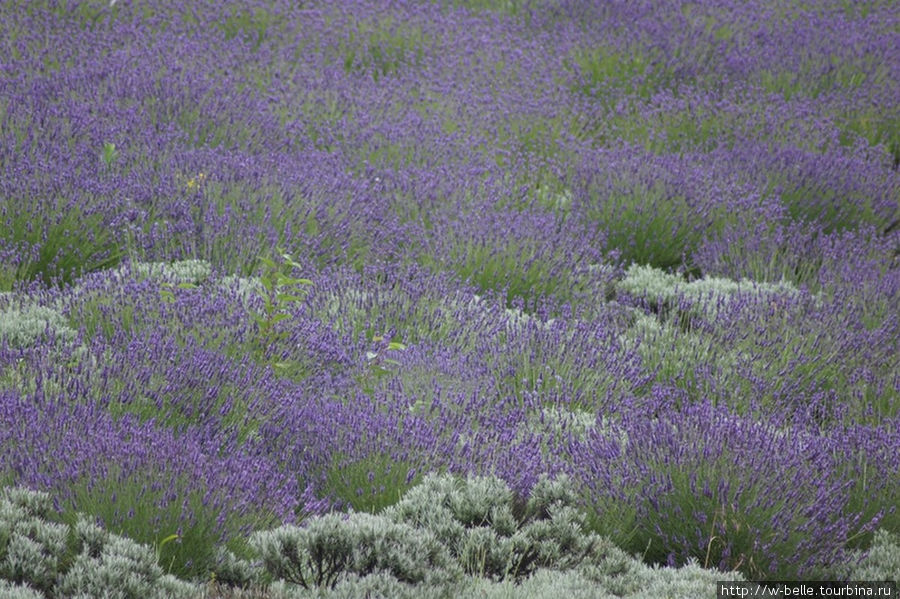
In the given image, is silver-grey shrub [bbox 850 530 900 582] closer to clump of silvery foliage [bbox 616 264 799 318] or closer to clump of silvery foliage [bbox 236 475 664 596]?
clump of silvery foliage [bbox 236 475 664 596]

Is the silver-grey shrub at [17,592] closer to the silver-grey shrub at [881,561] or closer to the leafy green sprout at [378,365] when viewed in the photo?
the leafy green sprout at [378,365]

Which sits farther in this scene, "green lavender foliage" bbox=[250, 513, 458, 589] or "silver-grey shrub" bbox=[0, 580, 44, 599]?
"green lavender foliage" bbox=[250, 513, 458, 589]

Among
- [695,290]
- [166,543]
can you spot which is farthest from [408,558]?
[695,290]

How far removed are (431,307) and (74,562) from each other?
2269 millimetres

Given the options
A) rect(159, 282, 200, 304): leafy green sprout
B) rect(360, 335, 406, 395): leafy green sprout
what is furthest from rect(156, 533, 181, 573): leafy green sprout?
rect(159, 282, 200, 304): leafy green sprout

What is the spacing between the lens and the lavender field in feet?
8.95

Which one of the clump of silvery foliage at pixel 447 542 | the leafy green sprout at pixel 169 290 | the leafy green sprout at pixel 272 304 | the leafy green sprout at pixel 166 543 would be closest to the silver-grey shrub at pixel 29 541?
the leafy green sprout at pixel 166 543

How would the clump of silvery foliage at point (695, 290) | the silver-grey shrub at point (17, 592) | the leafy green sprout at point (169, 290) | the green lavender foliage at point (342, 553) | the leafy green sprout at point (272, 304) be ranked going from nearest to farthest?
1. the silver-grey shrub at point (17, 592)
2. the green lavender foliage at point (342, 553)
3. the leafy green sprout at point (272, 304)
4. the leafy green sprout at point (169, 290)
5. the clump of silvery foliage at point (695, 290)

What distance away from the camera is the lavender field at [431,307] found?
8.95 feet

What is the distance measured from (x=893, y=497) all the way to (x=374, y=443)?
1749 millimetres

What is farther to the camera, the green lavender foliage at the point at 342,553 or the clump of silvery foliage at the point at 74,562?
the green lavender foliage at the point at 342,553

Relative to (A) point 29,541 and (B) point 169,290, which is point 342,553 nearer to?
(A) point 29,541

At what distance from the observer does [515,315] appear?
14.5 feet

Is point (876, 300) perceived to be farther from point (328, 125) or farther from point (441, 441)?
point (328, 125)
